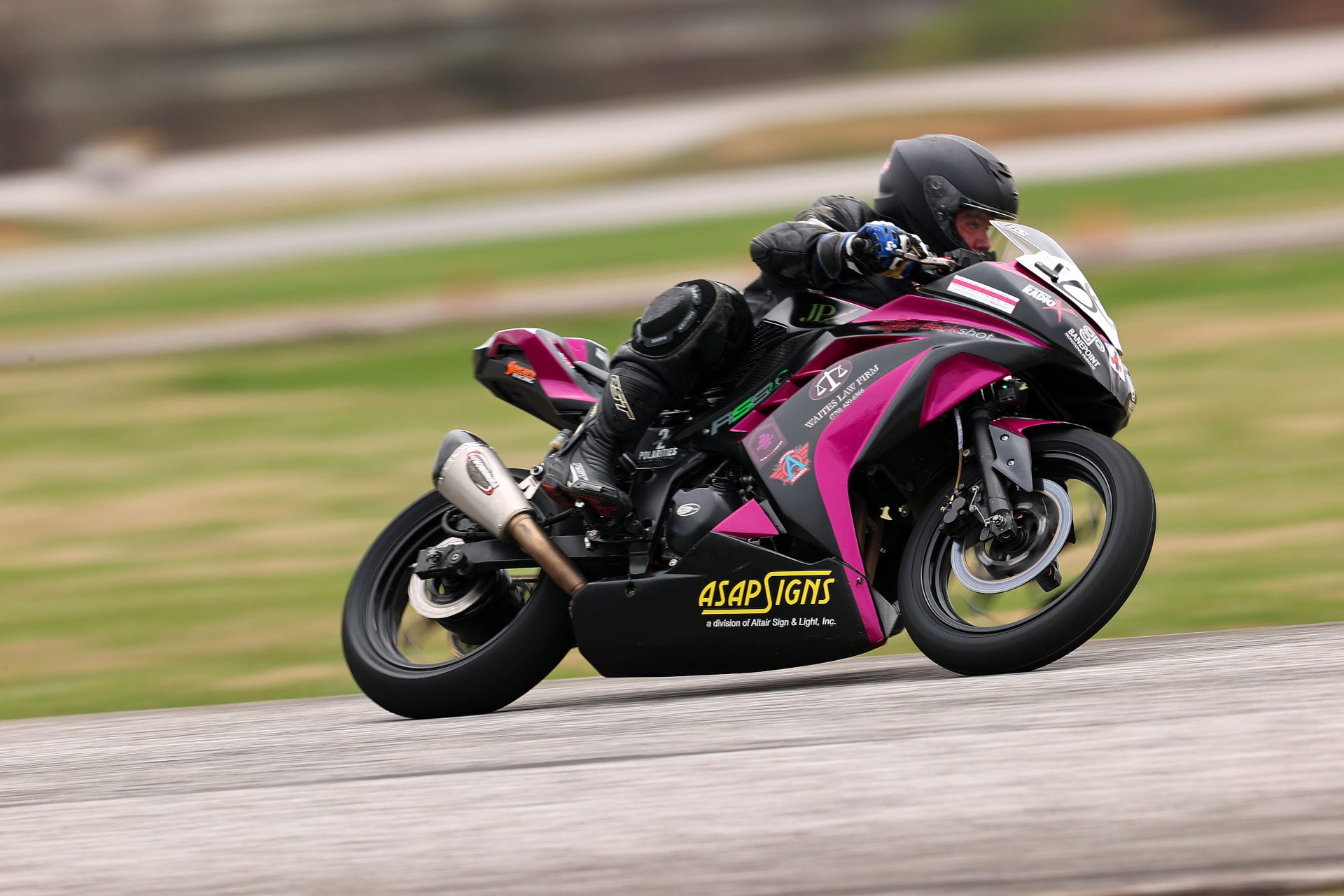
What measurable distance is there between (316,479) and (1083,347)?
719cm

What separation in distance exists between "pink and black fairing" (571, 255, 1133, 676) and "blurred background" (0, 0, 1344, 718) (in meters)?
1.78

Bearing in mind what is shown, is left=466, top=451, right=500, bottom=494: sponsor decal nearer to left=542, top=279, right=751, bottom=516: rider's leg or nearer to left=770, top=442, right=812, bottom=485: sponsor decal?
left=542, top=279, right=751, bottom=516: rider's leg

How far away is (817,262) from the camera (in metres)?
5.20

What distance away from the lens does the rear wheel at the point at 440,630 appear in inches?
211

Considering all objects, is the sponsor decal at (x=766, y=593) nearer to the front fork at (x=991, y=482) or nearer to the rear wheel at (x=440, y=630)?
the front fork at (x=991, y=482)

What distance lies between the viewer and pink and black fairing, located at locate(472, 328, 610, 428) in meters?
5.82

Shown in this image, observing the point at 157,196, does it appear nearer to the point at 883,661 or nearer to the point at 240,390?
the point at 240,390

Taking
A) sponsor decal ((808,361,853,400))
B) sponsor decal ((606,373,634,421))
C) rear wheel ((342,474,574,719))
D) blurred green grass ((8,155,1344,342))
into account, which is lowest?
blurred green grass ((8,155,1344,342))

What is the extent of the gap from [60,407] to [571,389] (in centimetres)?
981

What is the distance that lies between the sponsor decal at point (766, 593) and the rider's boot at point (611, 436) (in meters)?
0.39

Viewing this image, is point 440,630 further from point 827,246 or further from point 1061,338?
point 1061,338

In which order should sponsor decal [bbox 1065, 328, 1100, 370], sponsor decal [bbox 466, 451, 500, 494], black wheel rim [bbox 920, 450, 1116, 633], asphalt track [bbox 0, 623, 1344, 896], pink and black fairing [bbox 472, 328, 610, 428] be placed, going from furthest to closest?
pink and black fairing [bbox 472, 328, 610, 428] → sponsor decal [bbox 466, 451, 500, 494] → sponsor decal [bbox 1065, 328, 1100, 370] → black wheel rim [bbox 920, 450, 1116, 633] → asphalt track [bbox 0, 623, 1344, 896]

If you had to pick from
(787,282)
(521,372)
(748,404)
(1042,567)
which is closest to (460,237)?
(521,372)

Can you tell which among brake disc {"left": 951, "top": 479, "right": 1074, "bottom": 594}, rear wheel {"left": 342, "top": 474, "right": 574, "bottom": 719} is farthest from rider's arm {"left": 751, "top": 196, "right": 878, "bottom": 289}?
rear wheel {"left": 342, "top": 474, "right": 574, "bottom": 719}
